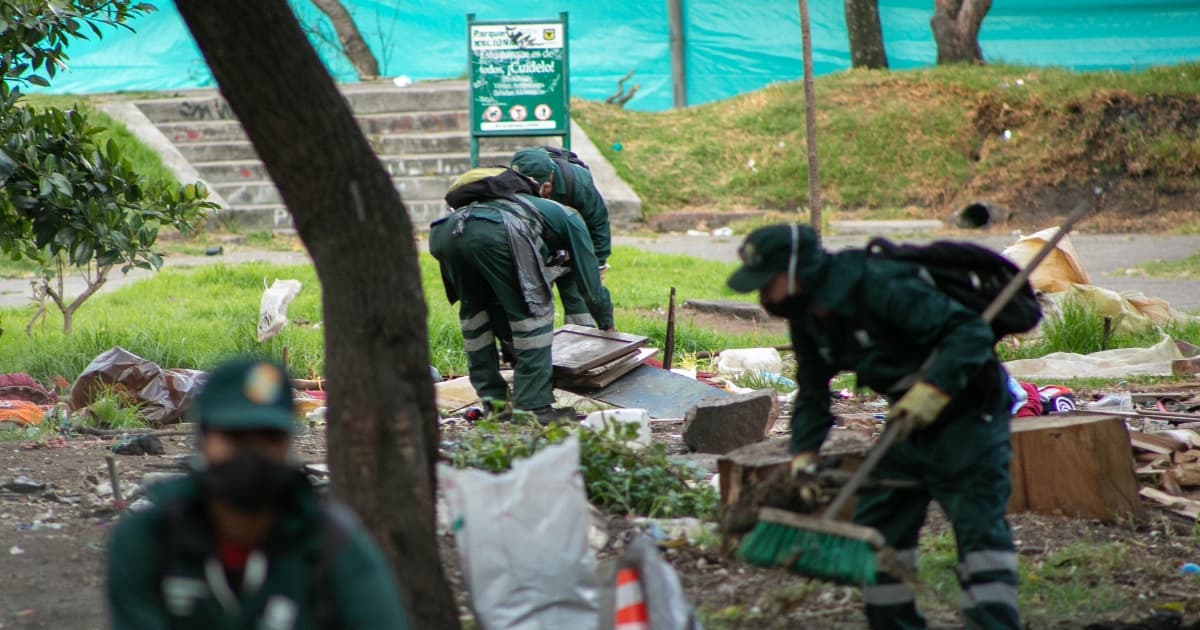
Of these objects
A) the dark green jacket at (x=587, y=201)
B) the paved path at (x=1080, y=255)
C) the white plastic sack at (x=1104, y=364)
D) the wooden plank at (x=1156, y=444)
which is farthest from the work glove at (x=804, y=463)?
the paved path at (x=1080, y=255)

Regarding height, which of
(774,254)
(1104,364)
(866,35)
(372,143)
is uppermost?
(866,35)

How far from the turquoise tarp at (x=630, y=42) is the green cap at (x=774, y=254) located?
17928mm

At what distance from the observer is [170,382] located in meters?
7.50

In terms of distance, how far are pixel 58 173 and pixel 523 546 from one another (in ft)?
16.1

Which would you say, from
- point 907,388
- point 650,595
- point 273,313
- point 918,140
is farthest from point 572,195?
point 918,140

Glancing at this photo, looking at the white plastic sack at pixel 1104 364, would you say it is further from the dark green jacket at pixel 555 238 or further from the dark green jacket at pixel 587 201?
the dark green jacket at pixel 555 238

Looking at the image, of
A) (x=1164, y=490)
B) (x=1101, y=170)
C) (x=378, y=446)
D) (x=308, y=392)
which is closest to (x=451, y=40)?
(x=1101, y=170)

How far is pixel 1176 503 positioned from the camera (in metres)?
5.39

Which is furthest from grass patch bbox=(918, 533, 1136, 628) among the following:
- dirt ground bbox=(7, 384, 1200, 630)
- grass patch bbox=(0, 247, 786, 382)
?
grass patch bbox=(0, 247, 786, 382)

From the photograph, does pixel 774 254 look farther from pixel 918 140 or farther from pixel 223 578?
pixel 918 140

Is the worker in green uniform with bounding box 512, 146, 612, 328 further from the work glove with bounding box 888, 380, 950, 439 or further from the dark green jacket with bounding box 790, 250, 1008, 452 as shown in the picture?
the work glove with bounding box 888, 380, 950, 439

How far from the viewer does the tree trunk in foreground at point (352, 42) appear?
20688 mm

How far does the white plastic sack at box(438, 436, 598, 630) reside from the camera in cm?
358

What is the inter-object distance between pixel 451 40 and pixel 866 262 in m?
18.6
